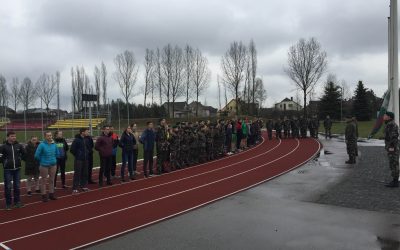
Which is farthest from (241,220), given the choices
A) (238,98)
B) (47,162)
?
(238,98)

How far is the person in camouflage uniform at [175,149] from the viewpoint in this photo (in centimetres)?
1572

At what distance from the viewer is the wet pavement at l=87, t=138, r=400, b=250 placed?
647cm

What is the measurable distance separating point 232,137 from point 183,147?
18.8ft

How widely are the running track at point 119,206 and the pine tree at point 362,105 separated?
52.9 m

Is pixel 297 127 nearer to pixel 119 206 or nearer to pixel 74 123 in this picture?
pixel 119 206

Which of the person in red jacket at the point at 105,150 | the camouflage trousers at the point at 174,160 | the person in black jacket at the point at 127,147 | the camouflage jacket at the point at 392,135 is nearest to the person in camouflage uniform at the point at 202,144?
the camouflage trousers at the point at 174,160

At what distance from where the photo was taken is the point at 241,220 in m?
7.90

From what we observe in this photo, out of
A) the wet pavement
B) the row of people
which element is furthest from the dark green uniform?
the row of people

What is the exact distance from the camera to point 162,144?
590 inches

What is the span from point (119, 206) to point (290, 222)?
4.03 metres

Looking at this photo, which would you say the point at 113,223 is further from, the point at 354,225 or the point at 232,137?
the point at 232,137

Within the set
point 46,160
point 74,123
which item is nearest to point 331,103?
point 74,123

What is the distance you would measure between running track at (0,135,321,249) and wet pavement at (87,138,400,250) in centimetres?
56

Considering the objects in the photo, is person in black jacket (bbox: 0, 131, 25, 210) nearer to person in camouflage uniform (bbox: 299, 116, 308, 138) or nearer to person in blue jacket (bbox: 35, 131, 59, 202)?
person in blue jacket (bbox: 35, 131, 59, 202)
